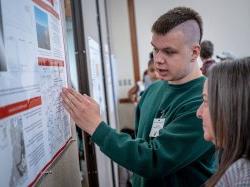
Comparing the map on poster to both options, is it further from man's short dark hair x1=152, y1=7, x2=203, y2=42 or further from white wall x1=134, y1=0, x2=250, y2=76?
white wall x1=134, y1=0, x2=250, y2=76

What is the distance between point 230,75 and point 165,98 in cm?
44

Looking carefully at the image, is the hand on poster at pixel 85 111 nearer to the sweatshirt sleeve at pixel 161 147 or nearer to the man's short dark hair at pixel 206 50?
the sweatshirt sleeve at pixel 161 147

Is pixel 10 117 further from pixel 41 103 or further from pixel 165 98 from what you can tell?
pixel 165 98

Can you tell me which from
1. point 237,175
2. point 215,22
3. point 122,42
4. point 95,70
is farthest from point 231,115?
point 215,22

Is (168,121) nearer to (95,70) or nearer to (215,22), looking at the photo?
(95,70)

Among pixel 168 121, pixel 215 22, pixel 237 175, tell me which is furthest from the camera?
pixel 215 22

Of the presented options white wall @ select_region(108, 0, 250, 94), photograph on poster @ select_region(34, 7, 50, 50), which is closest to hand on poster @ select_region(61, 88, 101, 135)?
photograph on poster @ select_region(34, 7, 50, 50)

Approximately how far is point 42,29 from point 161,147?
537 mm

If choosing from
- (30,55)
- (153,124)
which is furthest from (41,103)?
(153,124)

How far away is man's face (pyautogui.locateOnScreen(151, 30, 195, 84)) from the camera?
123cm

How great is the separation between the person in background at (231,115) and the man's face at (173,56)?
0.31 m

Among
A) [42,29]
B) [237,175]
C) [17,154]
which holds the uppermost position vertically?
[42,29]

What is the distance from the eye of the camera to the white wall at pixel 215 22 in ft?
16.6

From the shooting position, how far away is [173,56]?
1229 millimetres
